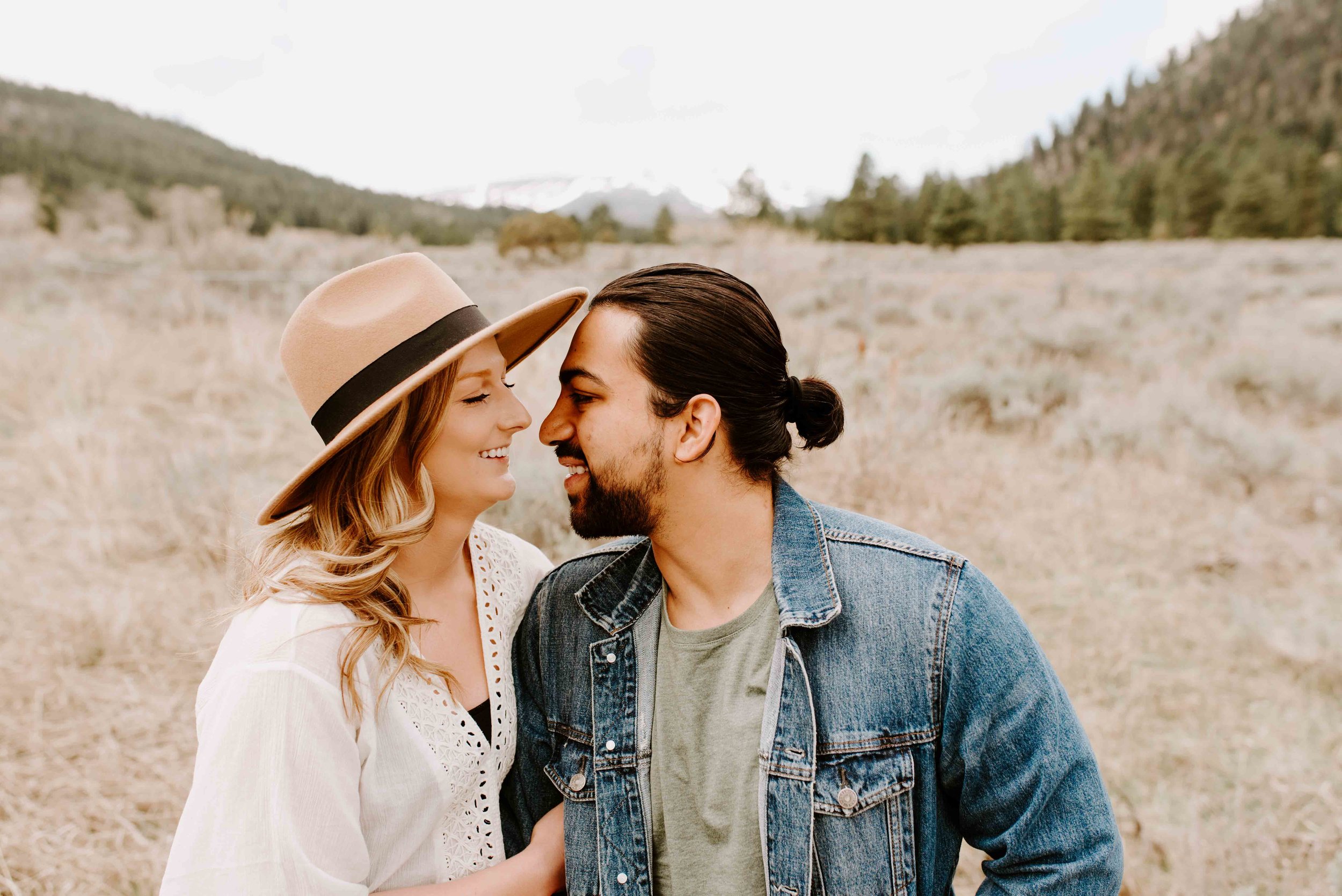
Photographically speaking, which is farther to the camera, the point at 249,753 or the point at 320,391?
the point at 320,391

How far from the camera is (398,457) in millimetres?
1746

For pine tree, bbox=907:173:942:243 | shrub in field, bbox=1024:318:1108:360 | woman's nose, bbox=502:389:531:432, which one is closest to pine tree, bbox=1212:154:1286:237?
pine tree, bbox=907:173:942:243

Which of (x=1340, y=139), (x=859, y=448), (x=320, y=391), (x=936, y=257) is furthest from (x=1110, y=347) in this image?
(x=1340, y=139)

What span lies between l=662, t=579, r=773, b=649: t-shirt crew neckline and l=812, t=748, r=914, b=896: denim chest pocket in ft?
1.22

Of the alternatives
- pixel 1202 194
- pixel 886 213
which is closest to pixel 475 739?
pixel 886 213

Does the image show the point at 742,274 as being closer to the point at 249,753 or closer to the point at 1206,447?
the point at 1206,447

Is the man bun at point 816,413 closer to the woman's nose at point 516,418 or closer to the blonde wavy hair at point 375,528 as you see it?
the woman's nose at point 516,418

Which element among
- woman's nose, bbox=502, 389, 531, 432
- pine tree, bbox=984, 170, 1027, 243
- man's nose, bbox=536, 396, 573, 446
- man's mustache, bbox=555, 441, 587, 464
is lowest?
man's mustache, bbox=555, 441, 587, 464

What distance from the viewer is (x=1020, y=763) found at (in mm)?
1484

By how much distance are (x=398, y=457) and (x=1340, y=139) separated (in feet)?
288

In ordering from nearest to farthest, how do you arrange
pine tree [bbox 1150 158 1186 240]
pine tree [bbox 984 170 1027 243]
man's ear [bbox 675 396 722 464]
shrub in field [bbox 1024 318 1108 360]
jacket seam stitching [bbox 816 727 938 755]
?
jacket seam stitching [bbox 816 727 938 755]
man's ear [bbox 675 396 722 464]
shrub in field [bbox 1024 318 1108 360]
pine tree [bbox 1150 158 1186 240]
pine tree [bbox 984 170 1027 243]

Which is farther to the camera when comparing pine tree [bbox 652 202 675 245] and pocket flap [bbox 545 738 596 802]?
pine tree [bbox 652 202 675 245]

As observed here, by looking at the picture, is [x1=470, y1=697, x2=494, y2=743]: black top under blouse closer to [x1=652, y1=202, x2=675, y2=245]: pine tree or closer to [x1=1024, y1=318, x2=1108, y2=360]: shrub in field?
[x1=1024, y1=318, x2=1108, y2=360]: shrub in field

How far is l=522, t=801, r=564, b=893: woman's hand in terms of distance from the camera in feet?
6.02
